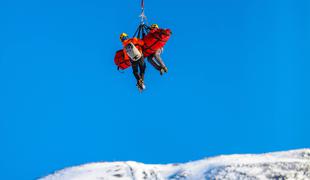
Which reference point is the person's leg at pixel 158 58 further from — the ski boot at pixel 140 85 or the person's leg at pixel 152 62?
the ski boot at pixel 140 85

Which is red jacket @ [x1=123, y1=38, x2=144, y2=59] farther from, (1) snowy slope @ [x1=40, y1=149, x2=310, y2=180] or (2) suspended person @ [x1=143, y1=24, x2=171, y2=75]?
(1) snowy slope @ [x1=40, y1=149, x2=310, y2=180]

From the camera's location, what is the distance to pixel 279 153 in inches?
5079

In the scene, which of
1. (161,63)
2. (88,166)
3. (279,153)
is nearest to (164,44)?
(161,63)

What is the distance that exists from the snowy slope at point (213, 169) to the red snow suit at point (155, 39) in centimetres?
9028

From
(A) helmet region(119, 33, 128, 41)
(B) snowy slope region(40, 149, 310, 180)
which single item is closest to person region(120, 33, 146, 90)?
(A) helmet region(119, 33, 128, 41)

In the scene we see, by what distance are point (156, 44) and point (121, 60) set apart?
7.39ft

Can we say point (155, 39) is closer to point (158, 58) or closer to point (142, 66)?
point (158, 58)

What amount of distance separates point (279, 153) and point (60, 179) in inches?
1899

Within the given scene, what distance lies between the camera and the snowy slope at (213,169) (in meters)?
120

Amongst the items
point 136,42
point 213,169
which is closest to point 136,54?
point 136,42

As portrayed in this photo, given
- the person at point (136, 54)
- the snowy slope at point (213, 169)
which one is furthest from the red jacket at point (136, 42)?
the snowy slope at point (213, 169)

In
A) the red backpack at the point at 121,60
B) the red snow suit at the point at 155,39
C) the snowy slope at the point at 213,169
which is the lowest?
the red snow suit at the point at 155,39

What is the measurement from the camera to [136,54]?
2736 cm

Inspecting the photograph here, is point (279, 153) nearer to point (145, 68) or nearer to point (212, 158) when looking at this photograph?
point (212, 158)
